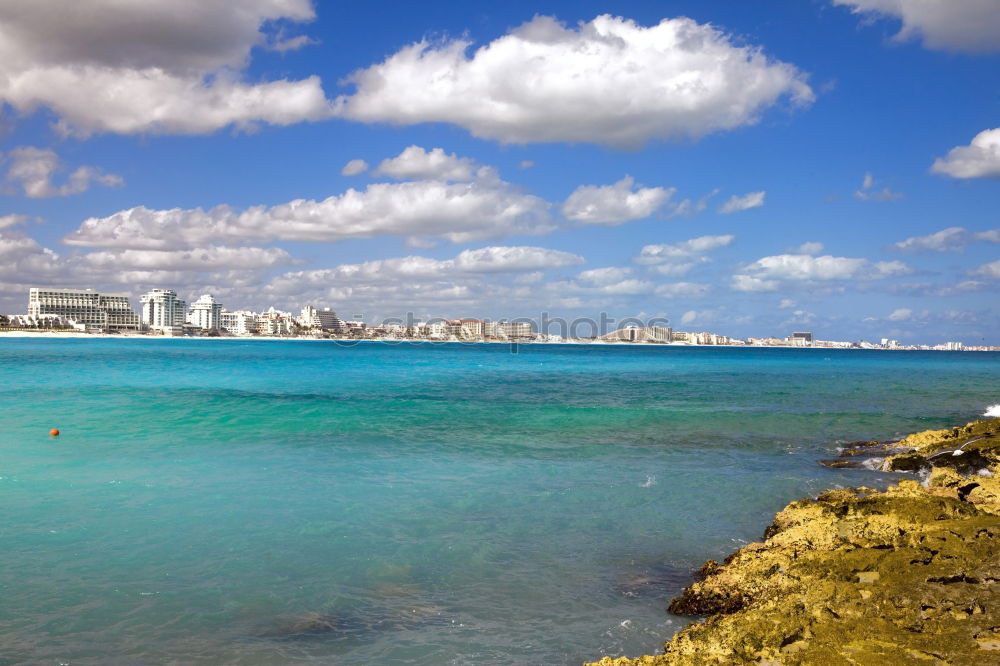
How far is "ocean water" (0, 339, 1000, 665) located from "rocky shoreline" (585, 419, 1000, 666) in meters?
1.02

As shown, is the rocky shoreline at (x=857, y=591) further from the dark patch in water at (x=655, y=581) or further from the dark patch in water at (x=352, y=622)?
the dark patch in water at (x=352, y=622)

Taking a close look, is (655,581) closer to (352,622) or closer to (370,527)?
(352,622)

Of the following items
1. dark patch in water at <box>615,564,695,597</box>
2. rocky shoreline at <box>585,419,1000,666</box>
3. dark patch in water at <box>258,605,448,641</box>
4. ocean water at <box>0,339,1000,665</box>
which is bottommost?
dark patch in water at <box>258,605,448,641</box>

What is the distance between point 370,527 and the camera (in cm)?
1137

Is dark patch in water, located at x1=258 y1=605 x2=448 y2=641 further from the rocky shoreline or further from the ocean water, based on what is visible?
the rocky shoreline

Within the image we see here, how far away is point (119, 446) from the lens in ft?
62.5

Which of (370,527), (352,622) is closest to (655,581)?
(352,622)

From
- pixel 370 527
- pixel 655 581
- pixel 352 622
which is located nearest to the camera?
pixel 352 622

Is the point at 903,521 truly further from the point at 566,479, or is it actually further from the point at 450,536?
the point at 566,479

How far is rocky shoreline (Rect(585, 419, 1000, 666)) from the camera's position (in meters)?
Result: 5.47

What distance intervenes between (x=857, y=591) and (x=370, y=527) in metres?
7.48

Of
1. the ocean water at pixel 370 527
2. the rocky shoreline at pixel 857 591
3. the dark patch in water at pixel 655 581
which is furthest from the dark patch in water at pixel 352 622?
the rocky shoreline at pixel 857 591

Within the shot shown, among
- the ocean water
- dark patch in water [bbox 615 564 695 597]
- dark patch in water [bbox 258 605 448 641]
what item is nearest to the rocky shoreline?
dark patch in water [bbox 615 564 695 597]

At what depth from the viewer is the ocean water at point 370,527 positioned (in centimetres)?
740
